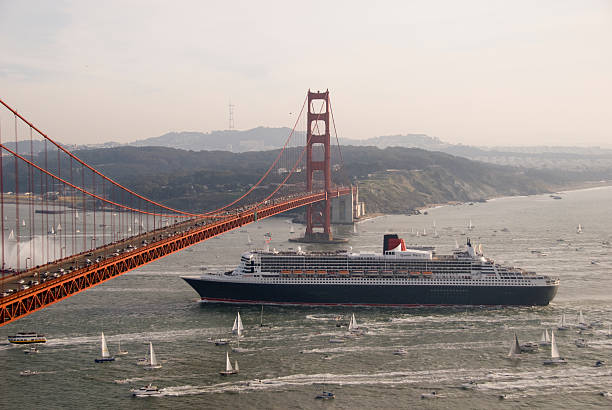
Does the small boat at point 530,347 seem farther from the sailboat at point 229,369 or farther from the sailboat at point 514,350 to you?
the sailboat at point 229,369

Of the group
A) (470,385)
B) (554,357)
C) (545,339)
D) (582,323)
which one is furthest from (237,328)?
(582,323)

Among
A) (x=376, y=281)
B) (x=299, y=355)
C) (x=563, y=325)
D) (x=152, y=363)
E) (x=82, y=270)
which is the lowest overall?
(x=299, y=355)

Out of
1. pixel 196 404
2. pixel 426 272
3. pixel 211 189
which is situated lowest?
pixel 196 404

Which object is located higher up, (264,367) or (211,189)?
(211,189)

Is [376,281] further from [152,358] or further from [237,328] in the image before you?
[152,358]

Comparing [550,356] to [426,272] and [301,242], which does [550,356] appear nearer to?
[426,272]

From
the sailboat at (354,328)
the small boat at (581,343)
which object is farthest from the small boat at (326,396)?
the small boat at (581,343)

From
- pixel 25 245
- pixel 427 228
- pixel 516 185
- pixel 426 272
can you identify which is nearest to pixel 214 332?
pixel 426 272
